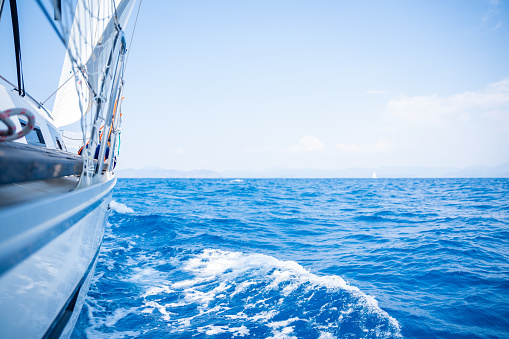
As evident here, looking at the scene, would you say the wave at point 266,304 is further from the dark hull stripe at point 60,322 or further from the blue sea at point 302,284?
the dark hull stripe at point 60,322

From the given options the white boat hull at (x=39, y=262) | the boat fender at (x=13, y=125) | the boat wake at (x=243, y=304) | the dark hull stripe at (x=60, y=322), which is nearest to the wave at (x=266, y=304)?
the boat wake at (x=243, y=304)

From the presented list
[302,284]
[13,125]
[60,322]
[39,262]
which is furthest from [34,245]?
[302,284]

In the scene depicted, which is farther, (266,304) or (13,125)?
(266,304)

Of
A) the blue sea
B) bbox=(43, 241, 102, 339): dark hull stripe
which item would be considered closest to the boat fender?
bbox=(43, 241, 102, 339): dark hull stripe

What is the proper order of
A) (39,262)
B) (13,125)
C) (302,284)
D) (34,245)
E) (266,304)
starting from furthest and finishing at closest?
1. (302,284)
2. (266,304)
3. (39,262)
4. (34,245)
5. (13,125)

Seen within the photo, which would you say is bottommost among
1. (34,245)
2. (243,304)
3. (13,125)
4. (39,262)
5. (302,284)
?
(243,304)

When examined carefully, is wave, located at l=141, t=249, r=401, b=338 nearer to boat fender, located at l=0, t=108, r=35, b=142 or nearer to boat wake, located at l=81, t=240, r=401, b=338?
boat wake, located at l=81, t=240, r=401, b=338

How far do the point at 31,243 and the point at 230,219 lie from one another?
10242 millimetres

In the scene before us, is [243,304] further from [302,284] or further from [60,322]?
[60,322]

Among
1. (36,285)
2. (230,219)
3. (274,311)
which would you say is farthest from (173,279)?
(230,219)

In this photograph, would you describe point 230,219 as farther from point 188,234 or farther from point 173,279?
point 173,279

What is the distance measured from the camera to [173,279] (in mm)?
5086

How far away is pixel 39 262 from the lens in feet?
3.66

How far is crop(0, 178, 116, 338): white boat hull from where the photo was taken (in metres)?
0.84
